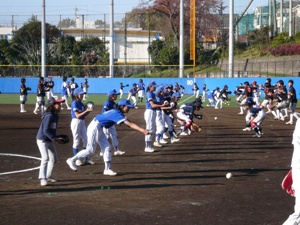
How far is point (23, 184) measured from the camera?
1323 centimetres

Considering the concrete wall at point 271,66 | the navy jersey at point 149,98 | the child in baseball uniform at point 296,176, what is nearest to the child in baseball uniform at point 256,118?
the navy jersey at point 149,98

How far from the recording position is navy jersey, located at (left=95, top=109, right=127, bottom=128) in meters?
13.8

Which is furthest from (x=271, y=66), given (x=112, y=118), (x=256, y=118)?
(x=112, y=118)

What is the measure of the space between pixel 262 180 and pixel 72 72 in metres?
53.0

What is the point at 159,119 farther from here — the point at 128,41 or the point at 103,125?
the point at 128,41

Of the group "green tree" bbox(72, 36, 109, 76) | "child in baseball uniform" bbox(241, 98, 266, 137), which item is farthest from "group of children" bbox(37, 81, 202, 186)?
"green tree" bbox(72, 36, 109, 76)

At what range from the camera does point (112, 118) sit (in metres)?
13.9

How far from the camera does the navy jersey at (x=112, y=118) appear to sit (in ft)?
45.2

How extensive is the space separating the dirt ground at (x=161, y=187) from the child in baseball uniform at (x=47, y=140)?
38cm

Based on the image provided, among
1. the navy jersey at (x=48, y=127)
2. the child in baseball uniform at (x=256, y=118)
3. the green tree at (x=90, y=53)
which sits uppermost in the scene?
the green tree at (x=90, y=53)

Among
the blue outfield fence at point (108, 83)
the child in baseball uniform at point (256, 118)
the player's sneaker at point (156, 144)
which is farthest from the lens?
the blue outfield fence at point (108, 83)

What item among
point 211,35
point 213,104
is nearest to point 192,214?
point 213,104

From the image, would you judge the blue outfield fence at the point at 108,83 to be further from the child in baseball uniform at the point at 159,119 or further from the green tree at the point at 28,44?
the child in baseball uniform at the point at 159,119

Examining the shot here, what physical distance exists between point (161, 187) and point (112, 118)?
2.11 m
